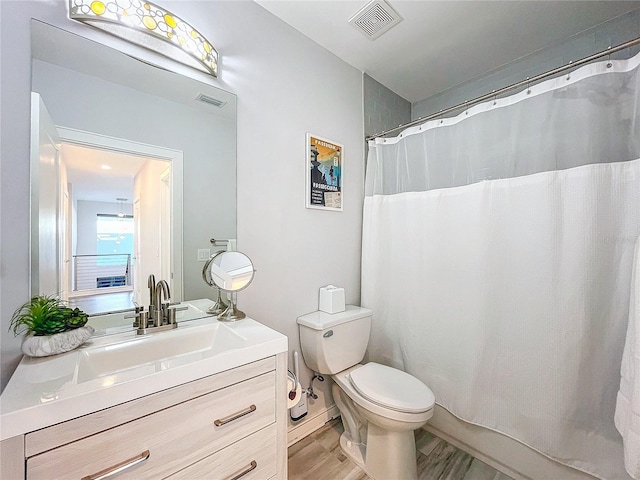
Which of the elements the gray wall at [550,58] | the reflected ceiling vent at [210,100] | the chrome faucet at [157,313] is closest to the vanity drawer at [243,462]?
the chrome faucet at [157,313]

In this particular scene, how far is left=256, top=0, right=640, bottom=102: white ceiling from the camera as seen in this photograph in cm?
142

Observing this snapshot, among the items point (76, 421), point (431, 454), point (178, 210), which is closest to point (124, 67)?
point (178, 210)

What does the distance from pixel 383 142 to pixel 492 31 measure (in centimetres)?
86

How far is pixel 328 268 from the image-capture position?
1798mm

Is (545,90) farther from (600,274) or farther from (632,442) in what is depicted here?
(632,442)

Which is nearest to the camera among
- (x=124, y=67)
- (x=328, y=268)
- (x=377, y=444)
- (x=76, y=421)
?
(x=76, y=421)

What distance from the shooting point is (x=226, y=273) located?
1.27m

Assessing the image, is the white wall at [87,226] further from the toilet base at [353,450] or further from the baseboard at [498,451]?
the baseboard at [498,451]

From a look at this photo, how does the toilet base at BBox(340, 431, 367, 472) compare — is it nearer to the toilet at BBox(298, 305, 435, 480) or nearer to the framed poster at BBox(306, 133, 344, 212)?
the toilet at BBox(298, 305, 435, 480)

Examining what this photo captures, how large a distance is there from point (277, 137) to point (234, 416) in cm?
133

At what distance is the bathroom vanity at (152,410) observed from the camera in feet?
1.93

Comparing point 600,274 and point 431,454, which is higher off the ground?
point 600,274

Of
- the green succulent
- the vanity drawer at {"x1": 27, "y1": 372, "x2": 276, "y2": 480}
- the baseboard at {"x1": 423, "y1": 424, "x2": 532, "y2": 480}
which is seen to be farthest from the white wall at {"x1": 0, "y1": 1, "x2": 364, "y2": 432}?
the baseboard at {"x1": 423, "y1": 424, "x2": 532, "y2": 480}

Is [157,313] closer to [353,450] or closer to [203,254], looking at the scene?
[203,254]
